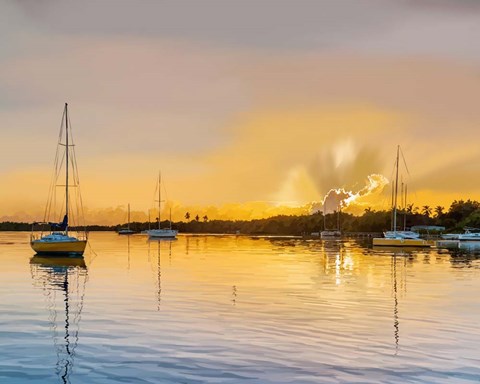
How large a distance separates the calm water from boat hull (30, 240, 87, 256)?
29308 millimetres

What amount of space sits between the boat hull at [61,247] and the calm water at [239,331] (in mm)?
29308

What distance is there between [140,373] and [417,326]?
14391 millimetres

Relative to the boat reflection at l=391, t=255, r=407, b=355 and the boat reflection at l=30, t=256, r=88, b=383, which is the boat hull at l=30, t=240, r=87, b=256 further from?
the boat reflection at l=391, t=255, r=407, b=355

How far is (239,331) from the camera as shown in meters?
26.3

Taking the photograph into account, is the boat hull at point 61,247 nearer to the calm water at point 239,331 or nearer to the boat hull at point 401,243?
the calm water at point 239,331

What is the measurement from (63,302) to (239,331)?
15.0 meters

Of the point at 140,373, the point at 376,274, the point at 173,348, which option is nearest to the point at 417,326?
the point at 173,348

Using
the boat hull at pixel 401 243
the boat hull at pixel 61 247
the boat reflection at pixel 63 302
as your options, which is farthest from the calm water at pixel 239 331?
the boat hull at pixel 401 243

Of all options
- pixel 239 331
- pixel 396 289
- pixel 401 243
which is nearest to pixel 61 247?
pixel 396 289

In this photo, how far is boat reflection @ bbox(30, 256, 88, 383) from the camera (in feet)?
72.0

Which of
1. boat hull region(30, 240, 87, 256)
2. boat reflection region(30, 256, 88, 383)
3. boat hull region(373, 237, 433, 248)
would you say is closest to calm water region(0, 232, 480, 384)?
boat reflection region(30, 256, 88, 383)

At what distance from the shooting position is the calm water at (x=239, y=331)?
1950 cm

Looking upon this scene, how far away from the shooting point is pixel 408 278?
5303 centimetres

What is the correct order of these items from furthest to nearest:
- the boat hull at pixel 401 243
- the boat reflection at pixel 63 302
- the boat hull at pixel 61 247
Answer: the boat hull at pixel 401 243 < the boat hull at pixel 61 247 < the boat reflection at pixel 63 302
